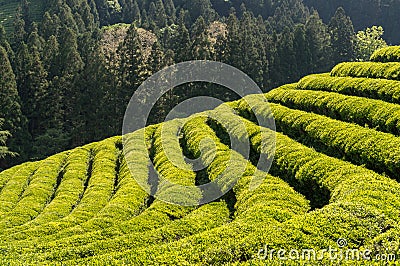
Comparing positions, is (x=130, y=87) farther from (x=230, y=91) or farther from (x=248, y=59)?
(x=248, y=59)

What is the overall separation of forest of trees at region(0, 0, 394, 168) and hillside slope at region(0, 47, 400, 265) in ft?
72.6

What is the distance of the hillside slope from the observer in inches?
391

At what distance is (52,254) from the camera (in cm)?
1305

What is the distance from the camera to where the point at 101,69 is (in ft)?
197

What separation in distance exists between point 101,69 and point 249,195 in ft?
156

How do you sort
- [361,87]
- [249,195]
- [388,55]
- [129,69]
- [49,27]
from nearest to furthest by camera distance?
[249,195] → [361,87] → [388,55] → [129,69] → [49,27]

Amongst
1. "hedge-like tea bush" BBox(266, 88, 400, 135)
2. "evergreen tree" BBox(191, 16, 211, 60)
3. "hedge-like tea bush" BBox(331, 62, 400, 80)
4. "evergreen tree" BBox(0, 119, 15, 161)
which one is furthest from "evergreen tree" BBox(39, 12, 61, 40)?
"hedge-like tea bush" BBox(331, 62, 400, 80)

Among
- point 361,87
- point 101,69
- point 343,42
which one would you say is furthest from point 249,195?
point 343,42

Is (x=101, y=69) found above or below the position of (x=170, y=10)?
below

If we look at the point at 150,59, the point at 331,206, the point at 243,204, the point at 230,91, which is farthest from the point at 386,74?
the point at 150,59

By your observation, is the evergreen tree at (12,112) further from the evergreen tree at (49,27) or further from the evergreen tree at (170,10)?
the evergreen tree at (170,10)

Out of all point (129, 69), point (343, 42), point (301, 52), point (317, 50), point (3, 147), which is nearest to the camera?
point (3, 147)

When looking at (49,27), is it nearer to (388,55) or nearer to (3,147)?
(3,147)

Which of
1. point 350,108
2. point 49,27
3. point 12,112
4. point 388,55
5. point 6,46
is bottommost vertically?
point 12,112
